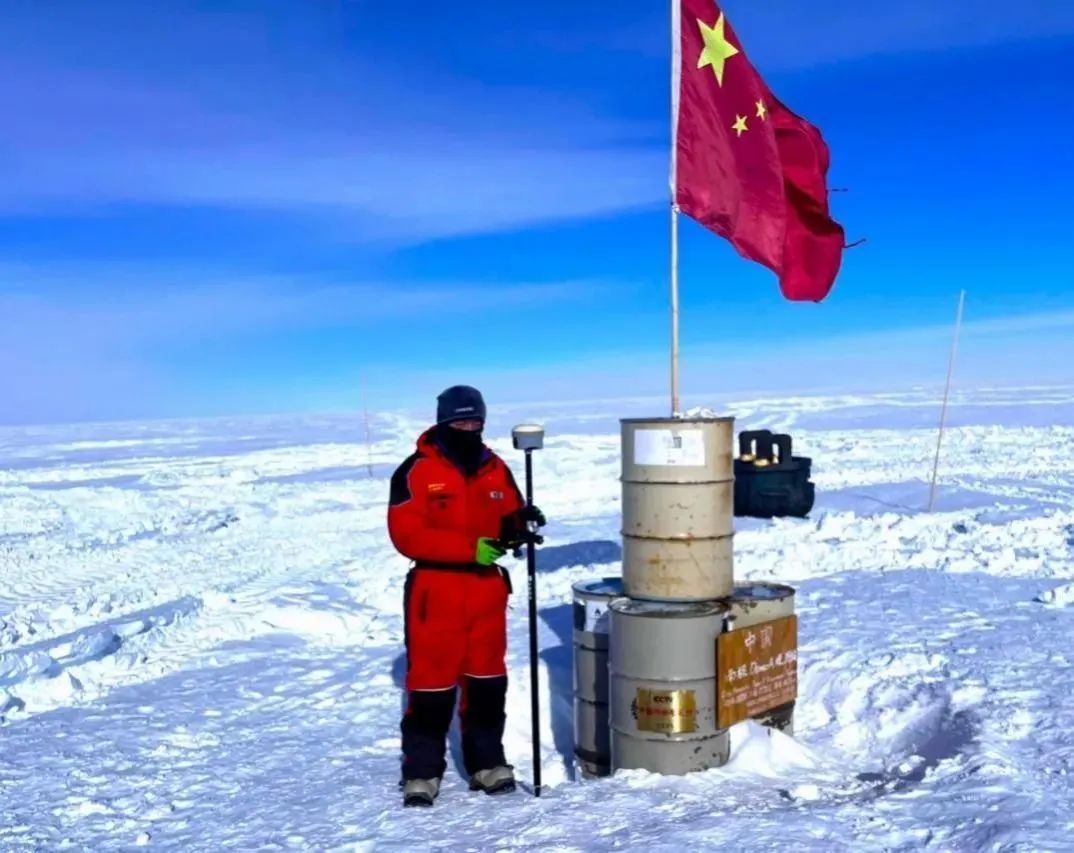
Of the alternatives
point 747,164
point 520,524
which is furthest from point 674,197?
point 520,524

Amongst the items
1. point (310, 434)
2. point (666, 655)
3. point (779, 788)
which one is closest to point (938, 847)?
point (779, 788)

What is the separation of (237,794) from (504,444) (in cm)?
2711

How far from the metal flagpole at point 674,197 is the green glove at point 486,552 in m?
1.31

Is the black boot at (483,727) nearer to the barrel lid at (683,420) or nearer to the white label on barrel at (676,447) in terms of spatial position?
the white label on barrel at (676,447)

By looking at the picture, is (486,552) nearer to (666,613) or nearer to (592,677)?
(666,613)

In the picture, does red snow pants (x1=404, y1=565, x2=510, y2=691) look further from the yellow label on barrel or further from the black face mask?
the yellow label on barrel

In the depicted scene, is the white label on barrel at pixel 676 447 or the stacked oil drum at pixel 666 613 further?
the white label on barrel at pixel 676 447

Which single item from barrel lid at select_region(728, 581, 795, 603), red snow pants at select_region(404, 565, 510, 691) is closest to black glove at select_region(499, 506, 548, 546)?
red snow pants at select_region(404, 565, 510, 691)

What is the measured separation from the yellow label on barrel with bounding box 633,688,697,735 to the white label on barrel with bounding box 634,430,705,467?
1.10m

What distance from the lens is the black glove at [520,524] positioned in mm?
4766

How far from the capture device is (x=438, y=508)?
15.6 feet

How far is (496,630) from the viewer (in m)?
4.93

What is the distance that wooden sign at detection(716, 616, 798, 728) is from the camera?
4727 mm

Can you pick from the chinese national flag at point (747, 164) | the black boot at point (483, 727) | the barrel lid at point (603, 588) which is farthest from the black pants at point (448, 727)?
the chinese national flag at point (747, 164)
